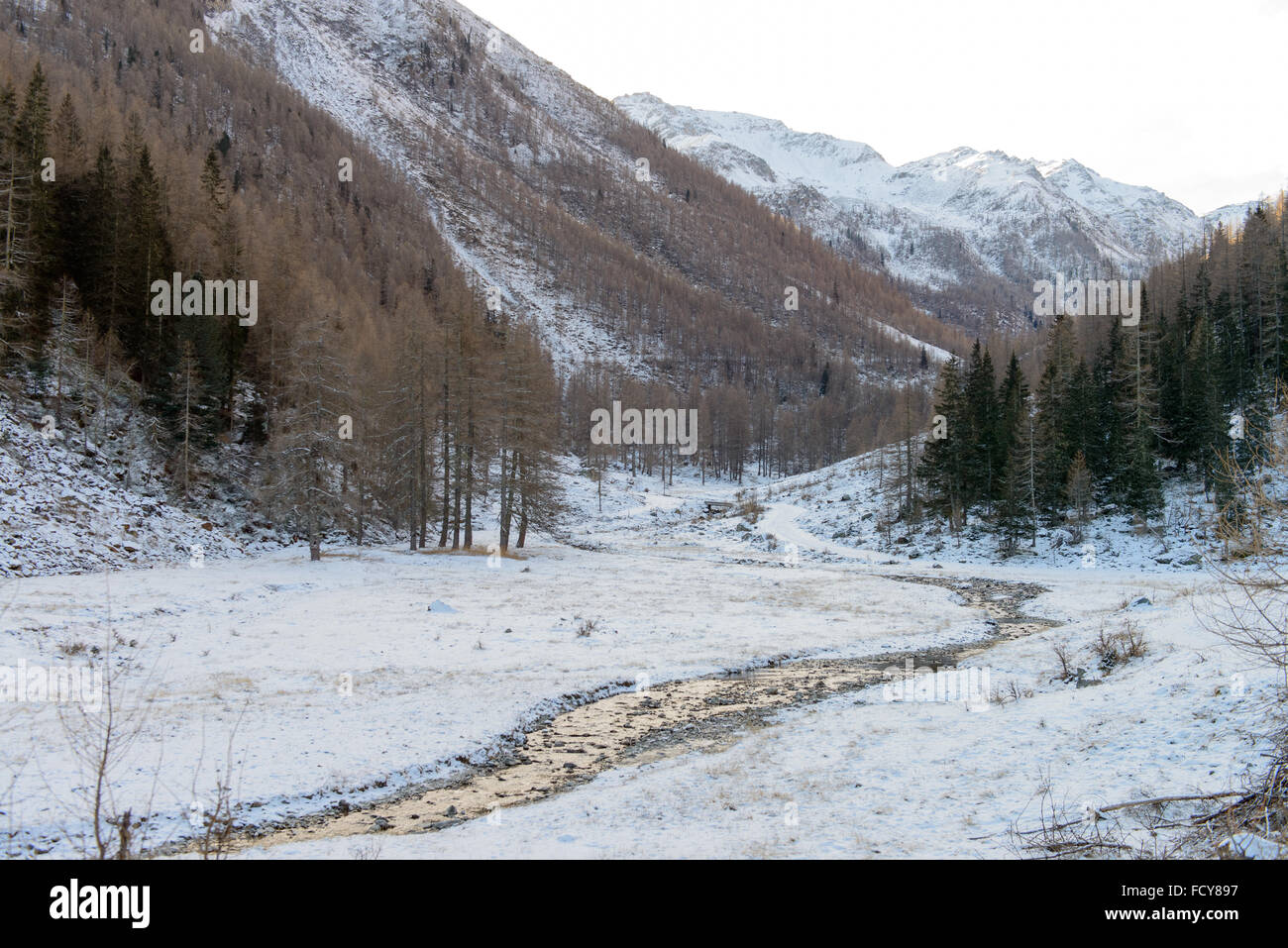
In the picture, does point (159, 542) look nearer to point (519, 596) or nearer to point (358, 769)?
point (519, 596)

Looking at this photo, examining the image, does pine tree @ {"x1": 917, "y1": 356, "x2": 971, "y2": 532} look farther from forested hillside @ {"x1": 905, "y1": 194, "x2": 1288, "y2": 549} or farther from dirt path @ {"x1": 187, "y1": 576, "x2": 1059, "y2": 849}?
dirt path @ {"x1": 187, "y1": 576, "x2": 1059, "y2": 849}

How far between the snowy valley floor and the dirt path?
0.40 metres

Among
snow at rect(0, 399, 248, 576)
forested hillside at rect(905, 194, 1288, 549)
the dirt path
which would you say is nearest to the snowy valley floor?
the dirt path

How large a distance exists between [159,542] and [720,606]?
92.4ft

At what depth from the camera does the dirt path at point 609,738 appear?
10.8 metres

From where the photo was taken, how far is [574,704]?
17.6 meters

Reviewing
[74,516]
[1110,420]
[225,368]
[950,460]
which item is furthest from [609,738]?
[1110,420]

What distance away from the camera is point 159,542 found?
36.6 meters

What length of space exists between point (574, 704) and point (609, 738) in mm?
2754

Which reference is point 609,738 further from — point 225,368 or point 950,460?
point 950,460

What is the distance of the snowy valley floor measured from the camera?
948cm

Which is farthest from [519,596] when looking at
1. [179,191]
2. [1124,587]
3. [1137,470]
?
[179,191]

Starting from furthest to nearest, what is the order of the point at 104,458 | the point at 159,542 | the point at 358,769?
1. the point at 104,458
2. the point at 159,542
3. the point at 358,769

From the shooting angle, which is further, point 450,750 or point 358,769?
point 450,750
